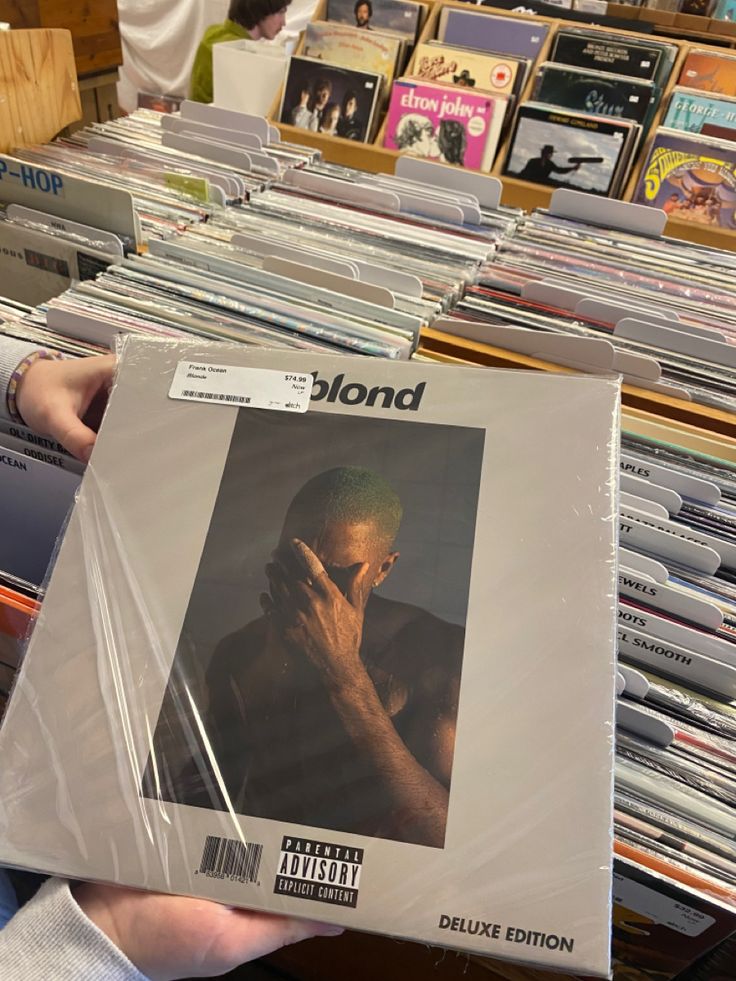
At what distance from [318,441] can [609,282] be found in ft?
2.62

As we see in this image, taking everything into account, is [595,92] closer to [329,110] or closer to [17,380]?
[329,110]

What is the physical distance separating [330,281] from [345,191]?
0.38 meters

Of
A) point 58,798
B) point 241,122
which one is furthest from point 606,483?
point 241,122

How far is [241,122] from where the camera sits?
1.62 metres

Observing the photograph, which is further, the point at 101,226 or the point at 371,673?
the point at 101,226

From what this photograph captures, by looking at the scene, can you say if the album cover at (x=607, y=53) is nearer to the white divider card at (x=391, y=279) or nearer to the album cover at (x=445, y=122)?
the album cover at (x=445, y=122)

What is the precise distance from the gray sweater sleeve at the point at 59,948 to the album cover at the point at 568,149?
177 cm

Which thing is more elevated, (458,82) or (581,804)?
(458,82)

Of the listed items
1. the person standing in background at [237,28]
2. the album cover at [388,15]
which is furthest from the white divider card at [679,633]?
the person standing in background at [237,28]

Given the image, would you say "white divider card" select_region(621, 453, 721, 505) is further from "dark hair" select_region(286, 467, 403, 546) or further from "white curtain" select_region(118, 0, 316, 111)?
"white curtain" select_region(118, 0, 316, 111)

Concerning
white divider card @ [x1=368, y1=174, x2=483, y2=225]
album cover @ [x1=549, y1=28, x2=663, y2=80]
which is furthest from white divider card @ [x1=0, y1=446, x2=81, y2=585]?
album cover @ [x1=549, y1=28, x2=663, y2=80]

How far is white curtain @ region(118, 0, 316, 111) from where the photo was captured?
3871mm

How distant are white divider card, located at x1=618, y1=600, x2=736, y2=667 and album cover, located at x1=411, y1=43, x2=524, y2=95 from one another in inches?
60.2

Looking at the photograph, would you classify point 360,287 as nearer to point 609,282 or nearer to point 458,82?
point 609,282
